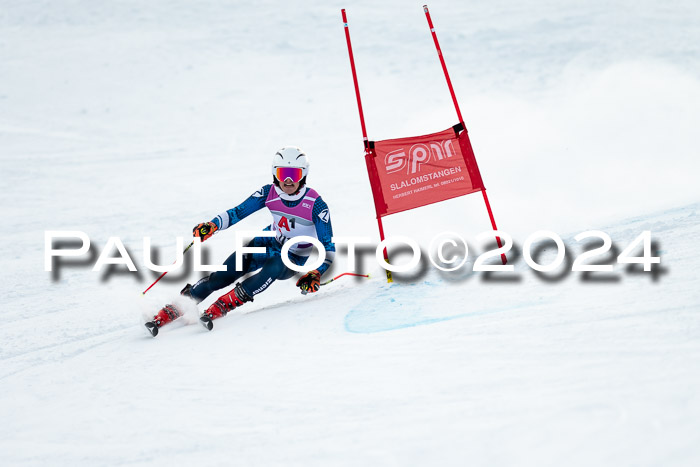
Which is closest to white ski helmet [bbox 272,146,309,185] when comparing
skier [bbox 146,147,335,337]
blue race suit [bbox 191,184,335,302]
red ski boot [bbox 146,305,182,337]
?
skier [bbox 146,147,335,337]

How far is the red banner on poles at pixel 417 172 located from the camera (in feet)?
16.6

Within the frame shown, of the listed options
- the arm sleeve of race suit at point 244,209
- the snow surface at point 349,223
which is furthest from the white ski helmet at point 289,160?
the snow surface at point 349,223

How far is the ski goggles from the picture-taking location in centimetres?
475

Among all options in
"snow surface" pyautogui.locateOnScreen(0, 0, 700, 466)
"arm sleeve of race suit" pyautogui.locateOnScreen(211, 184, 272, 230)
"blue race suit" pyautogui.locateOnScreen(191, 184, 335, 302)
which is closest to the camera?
"snow surface" pyautogui.locateOnScreen(0, 0, 700, 466)

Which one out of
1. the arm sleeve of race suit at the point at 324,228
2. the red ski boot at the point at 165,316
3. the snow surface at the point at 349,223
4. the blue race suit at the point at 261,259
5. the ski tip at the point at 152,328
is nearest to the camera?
the snow surface at the point at 349,223

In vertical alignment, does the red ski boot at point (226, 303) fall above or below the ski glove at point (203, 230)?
below

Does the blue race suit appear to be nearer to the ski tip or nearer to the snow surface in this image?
the snow surface

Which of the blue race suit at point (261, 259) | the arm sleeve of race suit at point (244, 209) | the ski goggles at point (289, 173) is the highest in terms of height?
the ski goggles at point (289, 173)

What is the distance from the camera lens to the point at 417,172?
16.6 feet

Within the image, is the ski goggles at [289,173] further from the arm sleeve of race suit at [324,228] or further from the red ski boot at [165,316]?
the red ski boot at [165,316]

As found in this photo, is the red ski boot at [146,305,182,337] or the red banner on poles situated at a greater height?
the red banner on poles

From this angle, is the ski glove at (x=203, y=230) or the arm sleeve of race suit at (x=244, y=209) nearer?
the ski glove at (x=203, y=230)

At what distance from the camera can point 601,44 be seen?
1435cm

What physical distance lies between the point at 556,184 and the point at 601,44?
7.03 meters
